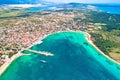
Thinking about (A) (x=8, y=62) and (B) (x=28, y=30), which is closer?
(A) (x=8, y=62)

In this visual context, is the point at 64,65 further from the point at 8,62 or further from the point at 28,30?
the point at 28,30

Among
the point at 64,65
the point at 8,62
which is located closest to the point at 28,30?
the point at 8,62

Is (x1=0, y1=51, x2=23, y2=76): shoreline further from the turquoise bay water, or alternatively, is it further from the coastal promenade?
the turquoise bay water

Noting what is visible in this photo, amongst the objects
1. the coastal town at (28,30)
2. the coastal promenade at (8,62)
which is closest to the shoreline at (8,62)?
the coastal promenade at (8,62)

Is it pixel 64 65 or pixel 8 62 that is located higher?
pixel 8 62

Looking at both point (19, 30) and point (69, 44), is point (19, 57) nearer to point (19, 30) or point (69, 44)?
point (69, 44)

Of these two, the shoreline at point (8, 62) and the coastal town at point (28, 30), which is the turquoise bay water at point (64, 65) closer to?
the shoreline at point (8, 62)

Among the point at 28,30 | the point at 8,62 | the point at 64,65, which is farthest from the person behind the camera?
the point at 28,30

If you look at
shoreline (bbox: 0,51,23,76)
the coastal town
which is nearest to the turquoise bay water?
shoreline (bbox: 0,51,23,76)
